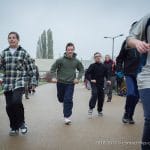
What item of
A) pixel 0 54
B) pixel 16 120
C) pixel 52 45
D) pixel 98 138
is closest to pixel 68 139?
pixel 98 138

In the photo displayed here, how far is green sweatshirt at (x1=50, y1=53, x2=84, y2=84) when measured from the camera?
9602 millimetres

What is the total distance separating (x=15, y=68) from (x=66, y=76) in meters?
2.24

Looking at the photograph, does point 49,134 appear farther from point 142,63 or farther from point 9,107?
point 142,63

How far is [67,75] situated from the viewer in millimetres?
9602

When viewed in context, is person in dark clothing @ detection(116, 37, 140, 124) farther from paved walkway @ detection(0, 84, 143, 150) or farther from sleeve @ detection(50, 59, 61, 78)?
sleeve @ detection(50, 59, 61, 78)

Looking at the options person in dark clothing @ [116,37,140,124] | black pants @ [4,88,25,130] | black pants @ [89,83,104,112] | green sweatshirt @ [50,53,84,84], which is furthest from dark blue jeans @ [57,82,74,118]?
black pants @ [4,88,25,130]

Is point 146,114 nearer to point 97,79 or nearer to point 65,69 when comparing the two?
point 65,69

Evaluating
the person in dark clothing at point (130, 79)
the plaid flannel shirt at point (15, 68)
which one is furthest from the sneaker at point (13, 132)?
the person in dark clothing at point (130, 79)

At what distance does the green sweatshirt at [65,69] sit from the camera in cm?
960

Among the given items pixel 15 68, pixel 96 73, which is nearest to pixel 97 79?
pixel 96 73

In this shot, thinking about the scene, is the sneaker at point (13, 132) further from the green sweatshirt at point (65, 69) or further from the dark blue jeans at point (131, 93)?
the dark blue jeans at point (131, 93)

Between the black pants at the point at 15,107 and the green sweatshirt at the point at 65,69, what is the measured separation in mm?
2200

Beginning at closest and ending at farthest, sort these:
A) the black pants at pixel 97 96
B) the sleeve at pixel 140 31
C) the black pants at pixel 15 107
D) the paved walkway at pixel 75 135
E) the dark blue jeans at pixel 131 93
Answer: the sleeve at pixel 140 31
the paved walkway at pixel 75 135
the black pants at pixel 15 107
the dark blue jeans at pixel 131 93
the black pants at pixel 97 96

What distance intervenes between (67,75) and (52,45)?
93.0 metres
